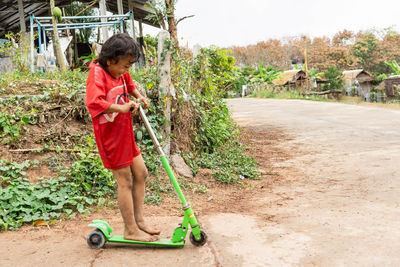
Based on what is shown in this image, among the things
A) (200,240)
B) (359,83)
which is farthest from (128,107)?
(359,83)

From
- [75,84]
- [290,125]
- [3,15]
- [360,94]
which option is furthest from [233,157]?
[360,94]

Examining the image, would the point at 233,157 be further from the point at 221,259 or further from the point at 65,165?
the point at 221,259

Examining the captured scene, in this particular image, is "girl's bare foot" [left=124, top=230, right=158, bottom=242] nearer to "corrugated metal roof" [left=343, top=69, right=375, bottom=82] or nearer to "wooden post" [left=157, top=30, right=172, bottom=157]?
"wooden post" [left=157, top=30, right=172, bottom=157]

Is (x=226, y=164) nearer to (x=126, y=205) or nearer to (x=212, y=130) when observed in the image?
(x=212, y=130)

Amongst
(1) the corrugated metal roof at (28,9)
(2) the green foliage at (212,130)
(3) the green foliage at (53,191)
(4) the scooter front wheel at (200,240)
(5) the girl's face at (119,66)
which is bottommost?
(4) the scooter front wheel at (200,240)

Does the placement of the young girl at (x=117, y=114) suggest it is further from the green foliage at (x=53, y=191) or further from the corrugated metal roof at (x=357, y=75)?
the corrugated metal roof at (x=357, y=75)

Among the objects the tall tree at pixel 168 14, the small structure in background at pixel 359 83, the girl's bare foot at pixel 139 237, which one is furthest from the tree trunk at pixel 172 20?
the small structure in background at pixel 359 83

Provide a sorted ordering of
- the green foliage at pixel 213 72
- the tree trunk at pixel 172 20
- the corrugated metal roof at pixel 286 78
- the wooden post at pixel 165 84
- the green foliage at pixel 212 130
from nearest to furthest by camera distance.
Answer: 1. the wooden post at pixel 165 84
2. the green foliage at pixel 212 130
3. the tree trunk at pixel 172 20
4. the green foliage at pixel 213 72
5. the corrugated metal roof at pixel 286 78

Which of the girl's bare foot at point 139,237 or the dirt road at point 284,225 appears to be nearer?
the dirt road at point 284,225

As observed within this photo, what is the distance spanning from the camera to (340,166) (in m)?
5.24

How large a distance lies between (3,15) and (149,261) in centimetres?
1430

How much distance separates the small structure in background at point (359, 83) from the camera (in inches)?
1266

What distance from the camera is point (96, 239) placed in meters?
2.67

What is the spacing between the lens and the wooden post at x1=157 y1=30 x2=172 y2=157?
4.74 meters
